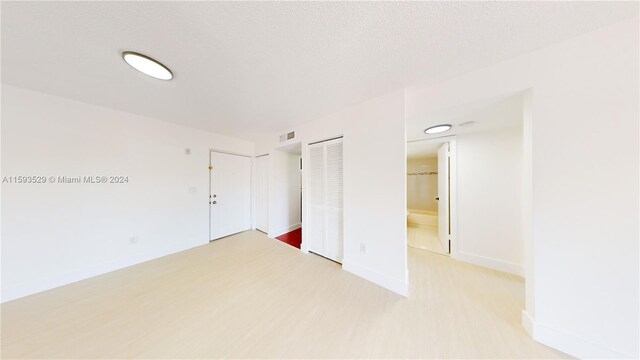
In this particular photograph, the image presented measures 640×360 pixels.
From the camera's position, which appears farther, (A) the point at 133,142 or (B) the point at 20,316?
(A) the point at 133,142

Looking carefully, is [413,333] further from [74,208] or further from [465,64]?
[74,208]

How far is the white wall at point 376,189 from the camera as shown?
1.89 meters

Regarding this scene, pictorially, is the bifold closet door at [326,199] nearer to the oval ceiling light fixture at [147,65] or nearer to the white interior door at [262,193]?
the white interior door at [262,193]

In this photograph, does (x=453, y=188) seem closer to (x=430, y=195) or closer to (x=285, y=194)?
(x=430, y=195)

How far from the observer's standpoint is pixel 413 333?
141cm

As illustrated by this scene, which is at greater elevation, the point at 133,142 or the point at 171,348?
the point at 133,142

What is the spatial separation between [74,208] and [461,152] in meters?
5.42

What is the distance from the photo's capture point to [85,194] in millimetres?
2219

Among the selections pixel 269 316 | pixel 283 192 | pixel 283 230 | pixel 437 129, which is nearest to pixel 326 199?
pixel 283 192

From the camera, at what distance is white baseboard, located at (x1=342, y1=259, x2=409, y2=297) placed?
1.87 meters

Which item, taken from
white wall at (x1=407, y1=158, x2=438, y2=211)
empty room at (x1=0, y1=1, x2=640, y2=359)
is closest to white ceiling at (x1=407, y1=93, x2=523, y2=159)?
empty room at (x1=0, y1=1, x2=640, y2=359)

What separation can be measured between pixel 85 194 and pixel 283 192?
278 cm

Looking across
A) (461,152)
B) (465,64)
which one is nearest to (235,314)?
(465,64)

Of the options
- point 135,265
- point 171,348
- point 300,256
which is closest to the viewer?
point 171,348
